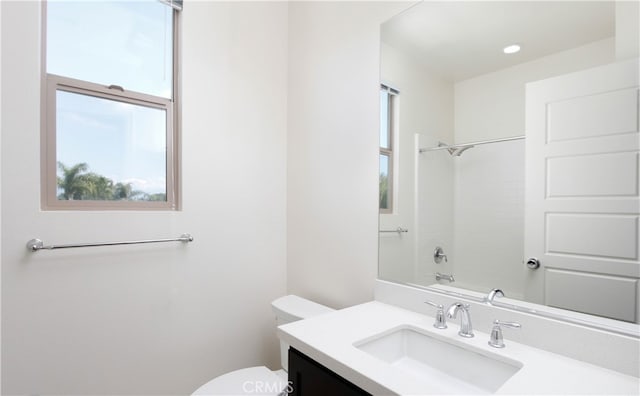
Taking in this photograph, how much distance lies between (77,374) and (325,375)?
47.2 inches

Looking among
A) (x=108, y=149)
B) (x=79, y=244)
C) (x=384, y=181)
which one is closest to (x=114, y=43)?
(x=108, y=149)

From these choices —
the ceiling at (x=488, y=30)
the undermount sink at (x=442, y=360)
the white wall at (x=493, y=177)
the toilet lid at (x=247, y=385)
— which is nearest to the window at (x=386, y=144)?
the ceiling at (x=488, y=30)

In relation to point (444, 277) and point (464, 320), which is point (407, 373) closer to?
point (464, 320)

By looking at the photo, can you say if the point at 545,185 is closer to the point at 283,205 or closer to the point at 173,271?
the point at 283,205

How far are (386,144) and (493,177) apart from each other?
0.50 m

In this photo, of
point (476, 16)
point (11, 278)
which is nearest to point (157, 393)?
point (11, 278)

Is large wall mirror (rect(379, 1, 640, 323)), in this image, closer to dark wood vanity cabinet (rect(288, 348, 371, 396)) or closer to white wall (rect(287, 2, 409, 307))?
white wall (rect(287, 2, 409, 307))

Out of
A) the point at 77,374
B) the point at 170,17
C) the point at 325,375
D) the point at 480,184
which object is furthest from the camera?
the point at 170,17

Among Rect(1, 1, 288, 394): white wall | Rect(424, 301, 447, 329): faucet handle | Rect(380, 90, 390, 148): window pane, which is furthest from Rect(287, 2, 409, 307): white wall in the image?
Rect(424, 301, 447, 329): faucet handle

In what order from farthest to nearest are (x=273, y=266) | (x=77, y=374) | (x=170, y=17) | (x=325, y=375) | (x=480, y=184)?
(x=273, y=266)
(x=170, y=17)
(x=77, y=374)
(x=480, y=184)
(x=325, y=375)

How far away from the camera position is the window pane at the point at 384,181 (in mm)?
1467

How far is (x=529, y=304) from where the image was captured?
101 cm

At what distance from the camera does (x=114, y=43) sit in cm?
155

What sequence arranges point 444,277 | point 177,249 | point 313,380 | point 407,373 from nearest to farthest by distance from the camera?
point 407,373 < point 313,380 < point 444,277 < point 177,249
